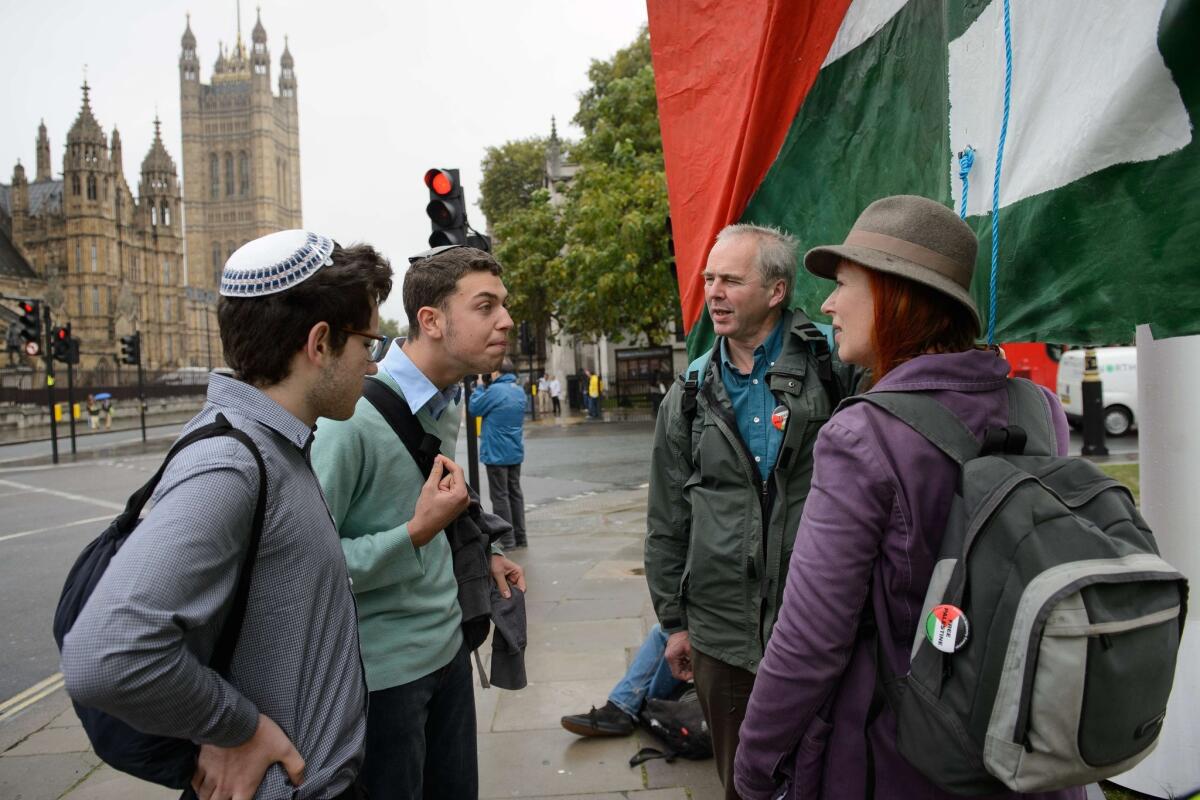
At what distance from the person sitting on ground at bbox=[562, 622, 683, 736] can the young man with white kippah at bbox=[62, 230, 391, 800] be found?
247 cm

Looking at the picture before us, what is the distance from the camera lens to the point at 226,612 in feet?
4.86

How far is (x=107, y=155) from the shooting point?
257 ft

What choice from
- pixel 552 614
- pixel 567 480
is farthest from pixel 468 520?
pixel 567 480

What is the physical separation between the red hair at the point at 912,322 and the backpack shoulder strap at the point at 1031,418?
135 millimetres

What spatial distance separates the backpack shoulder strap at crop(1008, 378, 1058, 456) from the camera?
1.64 metres

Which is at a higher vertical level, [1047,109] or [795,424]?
[1047,109]

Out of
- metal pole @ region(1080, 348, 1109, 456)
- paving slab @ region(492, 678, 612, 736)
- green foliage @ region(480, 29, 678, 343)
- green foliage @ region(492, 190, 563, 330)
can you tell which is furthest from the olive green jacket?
green foliage @ region(492, 190, 563, 330)

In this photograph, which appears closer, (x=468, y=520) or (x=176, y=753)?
(x=176, y=753)

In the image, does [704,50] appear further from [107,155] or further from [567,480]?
[107,155]

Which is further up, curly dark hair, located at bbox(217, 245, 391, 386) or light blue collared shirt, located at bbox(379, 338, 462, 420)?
curly dark hair, located at bbox(217, 245, 391, 386)

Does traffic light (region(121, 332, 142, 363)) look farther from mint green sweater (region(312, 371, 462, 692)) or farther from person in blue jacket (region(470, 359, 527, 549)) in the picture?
mint green sweater (region(312, 371, 462, 692))

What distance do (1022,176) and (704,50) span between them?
1.81 meters

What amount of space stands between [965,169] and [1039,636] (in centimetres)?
132

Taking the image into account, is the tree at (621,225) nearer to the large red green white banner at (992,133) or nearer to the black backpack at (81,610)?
the large red green white banner at (992,133)
